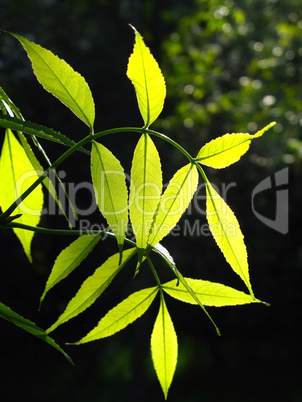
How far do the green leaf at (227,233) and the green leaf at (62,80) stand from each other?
0.10 meters

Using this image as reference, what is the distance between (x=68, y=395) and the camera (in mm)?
6254

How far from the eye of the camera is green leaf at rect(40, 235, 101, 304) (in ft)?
1.12

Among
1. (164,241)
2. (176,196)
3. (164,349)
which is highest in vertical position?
(164,241)

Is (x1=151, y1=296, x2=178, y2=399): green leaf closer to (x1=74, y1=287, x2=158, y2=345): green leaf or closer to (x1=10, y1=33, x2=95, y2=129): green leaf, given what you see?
(x1=74, y1=287, x2=158, y2=345): green leaf

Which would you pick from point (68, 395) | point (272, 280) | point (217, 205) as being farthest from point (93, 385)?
point (217, 205)

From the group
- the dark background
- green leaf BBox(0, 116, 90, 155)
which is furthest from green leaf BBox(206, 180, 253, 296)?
the dark background

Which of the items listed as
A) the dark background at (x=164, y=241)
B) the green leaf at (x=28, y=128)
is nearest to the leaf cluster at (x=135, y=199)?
the green leaf at (x=28, y=128)

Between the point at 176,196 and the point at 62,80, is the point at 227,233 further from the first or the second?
the point at 62,80

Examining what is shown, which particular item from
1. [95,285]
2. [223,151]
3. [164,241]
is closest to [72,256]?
[95,285]

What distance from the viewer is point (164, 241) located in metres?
6.00

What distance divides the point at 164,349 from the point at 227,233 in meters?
0.11

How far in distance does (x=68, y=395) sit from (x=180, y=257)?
2235mm

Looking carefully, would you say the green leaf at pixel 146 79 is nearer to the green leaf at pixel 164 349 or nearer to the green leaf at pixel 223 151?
the green leaf at pixel 223 151

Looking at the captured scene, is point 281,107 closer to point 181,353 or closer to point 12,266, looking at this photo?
point 12,266
